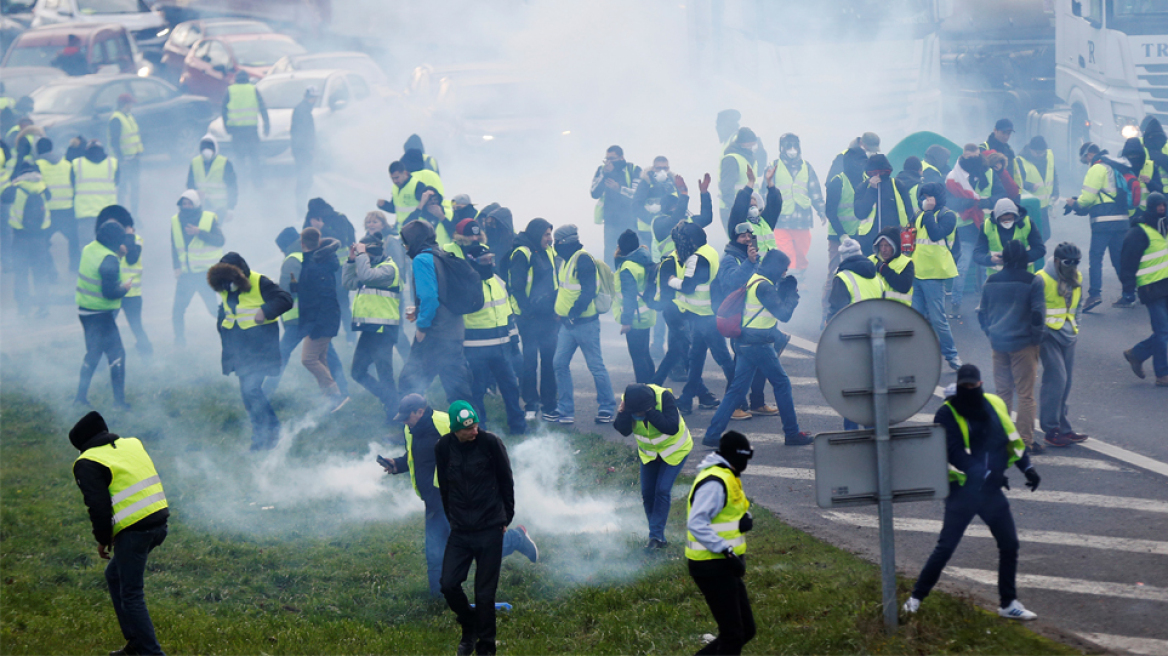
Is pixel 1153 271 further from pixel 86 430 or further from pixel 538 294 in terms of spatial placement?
pixel 86 430

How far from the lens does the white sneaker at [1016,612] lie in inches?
251

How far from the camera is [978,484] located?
6.40 meters

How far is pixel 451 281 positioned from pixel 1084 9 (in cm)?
1303

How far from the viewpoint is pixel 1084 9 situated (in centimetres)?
1781

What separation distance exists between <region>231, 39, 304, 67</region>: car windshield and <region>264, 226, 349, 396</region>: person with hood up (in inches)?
562

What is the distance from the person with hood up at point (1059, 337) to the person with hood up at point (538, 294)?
4522mm

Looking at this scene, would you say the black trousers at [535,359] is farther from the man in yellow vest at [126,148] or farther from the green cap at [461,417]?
the man in yellow vest at [126,148]

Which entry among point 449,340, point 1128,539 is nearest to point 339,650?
point 449,340

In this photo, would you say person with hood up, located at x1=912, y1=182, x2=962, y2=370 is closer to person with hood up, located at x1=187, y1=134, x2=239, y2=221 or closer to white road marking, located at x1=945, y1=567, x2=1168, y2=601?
white road marking, located at x1=945, y1=567, x2=1168, y2=601

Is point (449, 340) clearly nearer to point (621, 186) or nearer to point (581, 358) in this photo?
point (581, 358)

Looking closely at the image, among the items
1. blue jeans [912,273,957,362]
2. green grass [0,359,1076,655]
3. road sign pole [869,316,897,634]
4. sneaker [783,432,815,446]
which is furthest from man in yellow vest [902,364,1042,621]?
blue jeans [912,273,957,362]

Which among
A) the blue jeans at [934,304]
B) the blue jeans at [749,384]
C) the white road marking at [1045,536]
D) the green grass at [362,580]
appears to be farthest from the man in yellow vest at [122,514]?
the blue jeans at [934,304]

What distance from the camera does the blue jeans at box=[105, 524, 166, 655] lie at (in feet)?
21.1

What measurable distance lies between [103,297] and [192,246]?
225 centimetres
